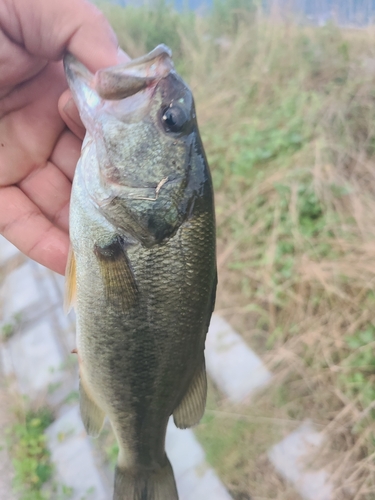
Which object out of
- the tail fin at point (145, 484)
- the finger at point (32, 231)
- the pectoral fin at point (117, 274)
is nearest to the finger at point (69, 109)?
the finger at point (32, 231)

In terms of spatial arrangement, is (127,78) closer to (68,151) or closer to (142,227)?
(142,227)

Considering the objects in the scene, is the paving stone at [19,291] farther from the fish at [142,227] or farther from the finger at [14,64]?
the fish at [142,227]

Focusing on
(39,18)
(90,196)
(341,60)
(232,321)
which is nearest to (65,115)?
(39,18)

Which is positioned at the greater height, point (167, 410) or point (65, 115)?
point (65, 115)

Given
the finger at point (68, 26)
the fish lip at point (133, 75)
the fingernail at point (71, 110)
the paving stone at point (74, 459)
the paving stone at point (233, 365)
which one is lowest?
the paving stone at point (233, 365)

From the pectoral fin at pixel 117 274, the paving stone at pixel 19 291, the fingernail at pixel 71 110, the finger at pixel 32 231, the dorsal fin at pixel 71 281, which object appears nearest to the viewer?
the pectoral fin at pixel 117 274

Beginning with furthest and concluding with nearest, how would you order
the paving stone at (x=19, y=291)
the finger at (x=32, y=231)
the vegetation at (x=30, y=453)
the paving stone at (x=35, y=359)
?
the paving stone at (x=19, y=291)
the paving stone at (x=35, y=359)
the vegetation at (x=30, y=453)
the finger at (x=32, y=231)

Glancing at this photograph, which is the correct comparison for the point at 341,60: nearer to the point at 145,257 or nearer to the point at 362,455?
the point at 362,455

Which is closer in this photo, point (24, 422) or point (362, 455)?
point (362, 455)
